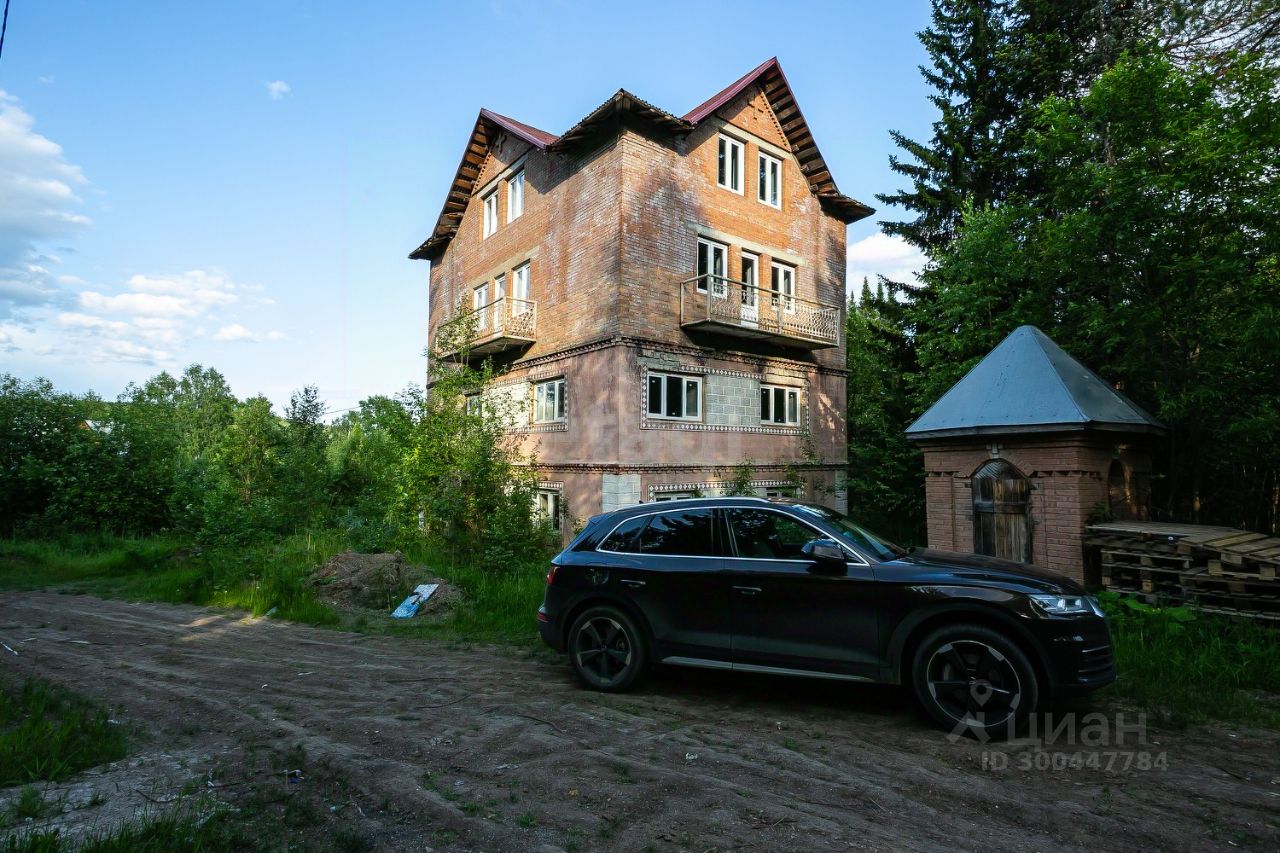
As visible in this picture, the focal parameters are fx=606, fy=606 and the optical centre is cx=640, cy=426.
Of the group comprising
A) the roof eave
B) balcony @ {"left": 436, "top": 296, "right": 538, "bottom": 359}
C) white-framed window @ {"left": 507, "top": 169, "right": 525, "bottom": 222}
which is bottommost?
the roof eave

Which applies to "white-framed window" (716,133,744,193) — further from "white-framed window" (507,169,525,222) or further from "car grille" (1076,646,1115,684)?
"car grille" (1076,646,1115,684)

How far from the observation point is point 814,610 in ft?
16.8

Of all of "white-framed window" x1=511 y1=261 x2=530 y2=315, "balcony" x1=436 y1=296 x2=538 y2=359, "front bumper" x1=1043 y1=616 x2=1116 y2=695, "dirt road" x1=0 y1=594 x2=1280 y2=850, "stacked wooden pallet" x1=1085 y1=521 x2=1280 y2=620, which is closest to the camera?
"dirt road" x1=0 y1=594 x2=1280 y2=850

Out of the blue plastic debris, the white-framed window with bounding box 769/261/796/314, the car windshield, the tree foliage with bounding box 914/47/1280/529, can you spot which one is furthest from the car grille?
the white-framed window with bounding box 769/261/796/314

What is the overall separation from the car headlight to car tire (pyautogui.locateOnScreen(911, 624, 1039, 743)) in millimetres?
372

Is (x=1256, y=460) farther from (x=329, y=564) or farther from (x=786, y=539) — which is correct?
(x=329, y=564)

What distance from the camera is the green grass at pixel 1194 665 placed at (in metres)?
5.17

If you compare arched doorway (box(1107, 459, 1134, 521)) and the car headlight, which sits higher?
arched doorway (box(1107, 459, 1134, 521))

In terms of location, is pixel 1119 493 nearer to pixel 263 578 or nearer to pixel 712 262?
pixel 712 262

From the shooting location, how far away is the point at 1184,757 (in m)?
4.32

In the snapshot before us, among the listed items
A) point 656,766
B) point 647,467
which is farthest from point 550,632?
point 647,467

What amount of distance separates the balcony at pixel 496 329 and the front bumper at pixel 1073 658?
567 inches

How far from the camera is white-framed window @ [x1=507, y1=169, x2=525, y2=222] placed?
1839 cm

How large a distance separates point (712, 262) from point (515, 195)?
22.6 ft
